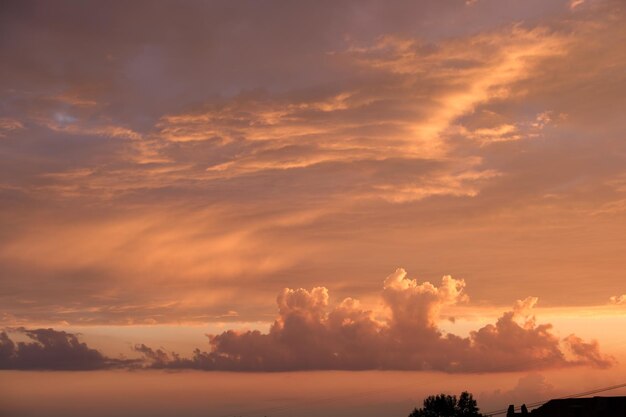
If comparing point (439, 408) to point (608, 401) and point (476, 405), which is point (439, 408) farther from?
point (608, 401)

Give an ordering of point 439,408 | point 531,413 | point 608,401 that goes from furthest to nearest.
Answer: point 439,408
point 531,413
point 608,401

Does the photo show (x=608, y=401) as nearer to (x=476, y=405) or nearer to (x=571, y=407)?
(x=571, y=407)

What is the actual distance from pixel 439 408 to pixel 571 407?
266 feet

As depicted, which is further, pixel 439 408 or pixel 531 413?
pixel 439 408

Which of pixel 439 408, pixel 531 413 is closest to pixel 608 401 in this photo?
pixel 531 413

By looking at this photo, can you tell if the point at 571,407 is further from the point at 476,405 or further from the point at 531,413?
the point at 476,405

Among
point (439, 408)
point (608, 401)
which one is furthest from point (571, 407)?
point (439, 408)

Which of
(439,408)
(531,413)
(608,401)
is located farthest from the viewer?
(439,408)

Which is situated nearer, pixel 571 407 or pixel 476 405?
pixel 571 407

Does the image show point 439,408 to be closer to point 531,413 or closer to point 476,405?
point 476,405

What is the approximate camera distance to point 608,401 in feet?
324

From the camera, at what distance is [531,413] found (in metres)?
112

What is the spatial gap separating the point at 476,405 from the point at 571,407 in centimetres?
8223

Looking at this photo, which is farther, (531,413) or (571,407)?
(531,413)
